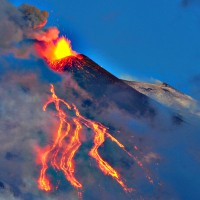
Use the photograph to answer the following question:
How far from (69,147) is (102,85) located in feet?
17.9

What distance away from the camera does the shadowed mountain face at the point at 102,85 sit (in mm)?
33688

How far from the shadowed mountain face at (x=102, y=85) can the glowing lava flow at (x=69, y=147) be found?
1892 mm

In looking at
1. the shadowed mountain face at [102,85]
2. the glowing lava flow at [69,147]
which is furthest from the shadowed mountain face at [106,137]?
the glowing lava flow at [69,147]

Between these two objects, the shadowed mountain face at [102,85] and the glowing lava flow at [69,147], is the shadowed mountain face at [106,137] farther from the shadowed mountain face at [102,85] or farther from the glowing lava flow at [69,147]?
the glowing lava flow at [69,147]

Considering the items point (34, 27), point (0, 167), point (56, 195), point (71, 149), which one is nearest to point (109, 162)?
point (71, 149)

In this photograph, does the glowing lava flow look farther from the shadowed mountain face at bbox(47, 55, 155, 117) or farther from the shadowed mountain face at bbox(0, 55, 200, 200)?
the shadowed mountain face at bbox(47, 55, 155, 117)

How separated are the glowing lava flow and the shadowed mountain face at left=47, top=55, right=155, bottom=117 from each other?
1892 millimetres

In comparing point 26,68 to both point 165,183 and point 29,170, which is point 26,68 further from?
point 165,183

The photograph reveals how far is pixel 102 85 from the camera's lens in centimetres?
3472

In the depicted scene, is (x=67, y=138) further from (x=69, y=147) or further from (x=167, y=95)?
(x=167, y=95)

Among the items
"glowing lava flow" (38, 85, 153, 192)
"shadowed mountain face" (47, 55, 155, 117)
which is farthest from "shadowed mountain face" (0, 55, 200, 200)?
"glowing lava flow" (38, 85, 153, 192)

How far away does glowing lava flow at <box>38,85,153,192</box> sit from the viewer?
30297 mm

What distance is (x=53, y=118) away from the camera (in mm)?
33062

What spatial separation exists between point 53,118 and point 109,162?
16.9 ft
